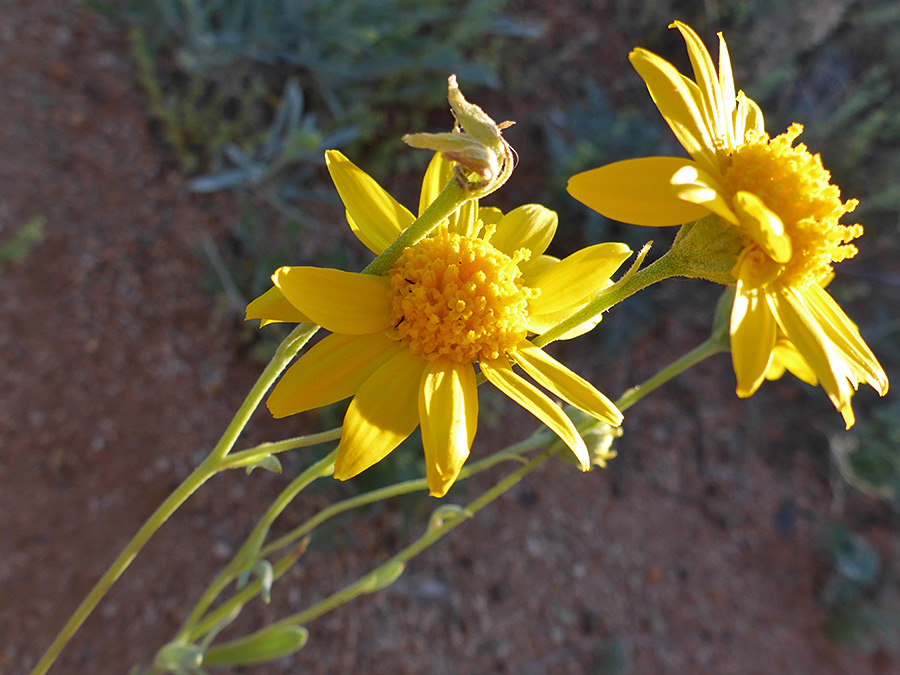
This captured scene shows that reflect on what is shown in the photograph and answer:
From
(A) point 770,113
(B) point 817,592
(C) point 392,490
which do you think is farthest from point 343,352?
(A) point 770,113

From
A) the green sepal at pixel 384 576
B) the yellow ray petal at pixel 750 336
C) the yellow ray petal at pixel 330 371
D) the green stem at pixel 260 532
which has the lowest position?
the green sepal at pixel 384 576

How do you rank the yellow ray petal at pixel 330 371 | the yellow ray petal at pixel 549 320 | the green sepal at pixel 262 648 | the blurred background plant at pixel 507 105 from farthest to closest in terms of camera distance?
the blurred background plant at pixel 507 105 < the green sepal at pixel 262 648 < the yellow ray petal at pixel 549 320 < the yellow ray petal at pixel 330 371

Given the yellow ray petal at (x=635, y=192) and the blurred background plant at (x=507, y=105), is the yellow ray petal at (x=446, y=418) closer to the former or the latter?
the yellow ray petal at (x=635, y=192)

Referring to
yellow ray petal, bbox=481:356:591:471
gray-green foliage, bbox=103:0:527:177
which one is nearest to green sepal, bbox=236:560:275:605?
yellow ray petal, bbox=481:356:591:471

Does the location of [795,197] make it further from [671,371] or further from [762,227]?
[671,371]

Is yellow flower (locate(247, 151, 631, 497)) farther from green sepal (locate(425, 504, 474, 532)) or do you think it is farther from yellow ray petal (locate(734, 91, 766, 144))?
green sepal (locate(425, 504, 474, 532))

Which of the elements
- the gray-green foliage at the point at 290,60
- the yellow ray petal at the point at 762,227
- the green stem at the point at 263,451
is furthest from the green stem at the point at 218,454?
the gray-green foliage at the point at 290,60

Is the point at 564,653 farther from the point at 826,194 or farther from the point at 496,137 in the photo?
the point at 496,137

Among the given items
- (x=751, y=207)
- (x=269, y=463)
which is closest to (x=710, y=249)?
(x=751, y=207)

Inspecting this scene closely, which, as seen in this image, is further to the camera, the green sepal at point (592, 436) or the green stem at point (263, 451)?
the green sepal at point (592, 436)
